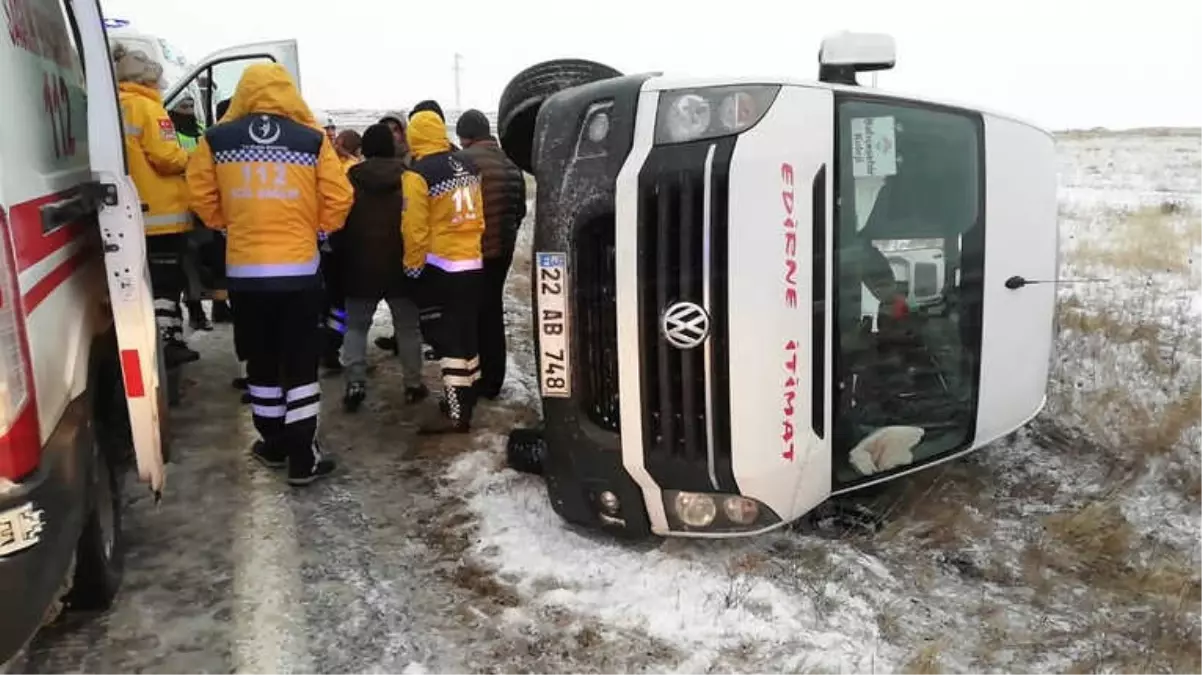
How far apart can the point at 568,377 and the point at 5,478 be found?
1.93 meters

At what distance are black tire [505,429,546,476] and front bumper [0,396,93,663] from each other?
221cm

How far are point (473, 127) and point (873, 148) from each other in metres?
2.71

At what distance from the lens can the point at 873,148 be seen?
146 inches

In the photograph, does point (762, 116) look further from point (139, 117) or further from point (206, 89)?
point (206, 89)

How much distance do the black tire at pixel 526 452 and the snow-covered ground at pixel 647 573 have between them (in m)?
0.07

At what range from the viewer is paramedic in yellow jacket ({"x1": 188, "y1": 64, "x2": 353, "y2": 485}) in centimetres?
430

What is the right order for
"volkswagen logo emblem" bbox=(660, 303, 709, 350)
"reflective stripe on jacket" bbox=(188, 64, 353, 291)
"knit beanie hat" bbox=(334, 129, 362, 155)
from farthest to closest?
"knit beanie hat" bbox=(334, 129, 362, 155) < "reflective stripe on jacket" bbox=(188, 64, 353, 291) < "volkswagen logo emblem" bbox=(660, 303, 709, 350)

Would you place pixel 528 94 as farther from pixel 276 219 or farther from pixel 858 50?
pixel 858 50

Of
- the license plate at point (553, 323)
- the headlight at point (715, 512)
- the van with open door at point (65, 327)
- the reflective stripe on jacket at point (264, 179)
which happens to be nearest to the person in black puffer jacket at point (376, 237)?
the reflective stripe on jacket at point (264, 179)

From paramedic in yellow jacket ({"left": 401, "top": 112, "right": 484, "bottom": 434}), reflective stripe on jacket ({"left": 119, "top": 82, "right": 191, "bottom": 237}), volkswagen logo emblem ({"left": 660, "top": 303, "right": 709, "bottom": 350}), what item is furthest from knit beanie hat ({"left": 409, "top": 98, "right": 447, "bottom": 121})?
volkswagen logo emblem ({"left": 660, "top": 303, "right": 709, "bottom": 350})

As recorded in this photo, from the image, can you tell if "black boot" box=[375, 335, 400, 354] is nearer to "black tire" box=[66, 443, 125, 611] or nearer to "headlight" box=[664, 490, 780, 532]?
"black tire" box=[66, 443, 125, 611]

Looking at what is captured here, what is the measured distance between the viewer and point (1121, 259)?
10547 millimetres

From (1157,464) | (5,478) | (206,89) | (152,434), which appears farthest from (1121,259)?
(5,478)

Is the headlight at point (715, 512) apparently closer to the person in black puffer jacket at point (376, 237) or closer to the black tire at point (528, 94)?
the black tire at point (528, 94)
